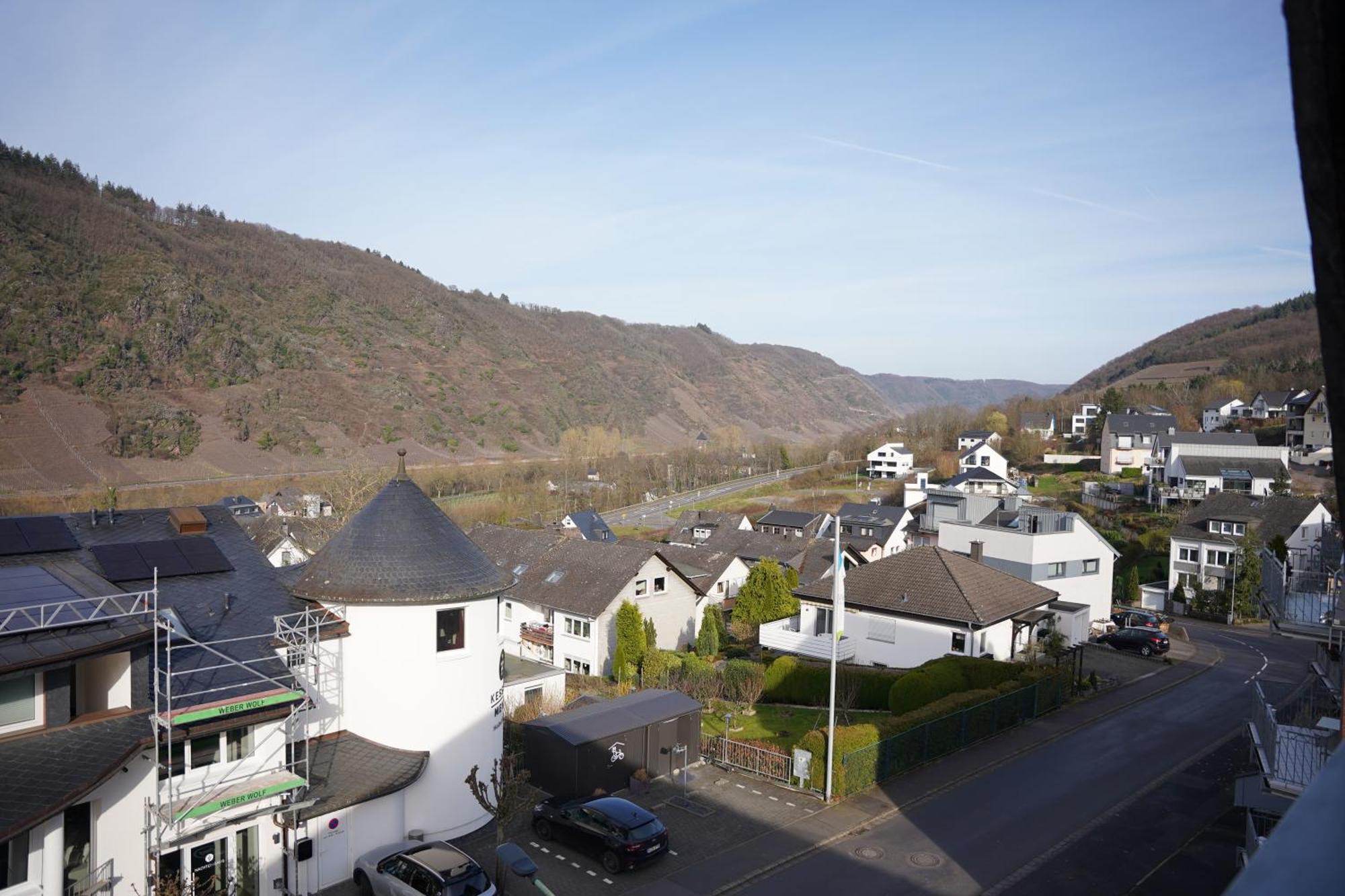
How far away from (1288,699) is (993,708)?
767 centimetres

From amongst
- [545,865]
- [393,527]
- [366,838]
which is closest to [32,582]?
[393,527]

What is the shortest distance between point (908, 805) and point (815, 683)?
976 cm

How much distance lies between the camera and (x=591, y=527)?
202 ft

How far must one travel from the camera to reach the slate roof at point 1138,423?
94.9 m

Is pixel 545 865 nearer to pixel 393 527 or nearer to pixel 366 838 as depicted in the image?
pixel 366 838

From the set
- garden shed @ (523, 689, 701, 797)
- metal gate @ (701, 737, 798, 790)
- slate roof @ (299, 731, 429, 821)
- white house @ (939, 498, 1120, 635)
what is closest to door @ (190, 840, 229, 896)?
slate roof @ (299, 731, 429, 821)

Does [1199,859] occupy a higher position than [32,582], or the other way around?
[32,582]

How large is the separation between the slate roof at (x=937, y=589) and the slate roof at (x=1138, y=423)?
228ft

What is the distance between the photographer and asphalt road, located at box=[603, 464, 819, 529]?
88812mm

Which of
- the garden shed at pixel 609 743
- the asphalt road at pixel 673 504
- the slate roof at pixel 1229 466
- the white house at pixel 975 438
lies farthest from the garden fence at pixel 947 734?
the white house at pixel 975 438

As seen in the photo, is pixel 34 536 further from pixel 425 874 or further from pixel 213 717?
pixel 425 874

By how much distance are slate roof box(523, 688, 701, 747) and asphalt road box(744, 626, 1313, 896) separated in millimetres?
5434

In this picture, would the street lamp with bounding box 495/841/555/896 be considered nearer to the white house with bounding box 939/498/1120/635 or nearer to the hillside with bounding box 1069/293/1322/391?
the white house with bounding box 939/498/1120/635

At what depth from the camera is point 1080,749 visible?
81.3 ft
